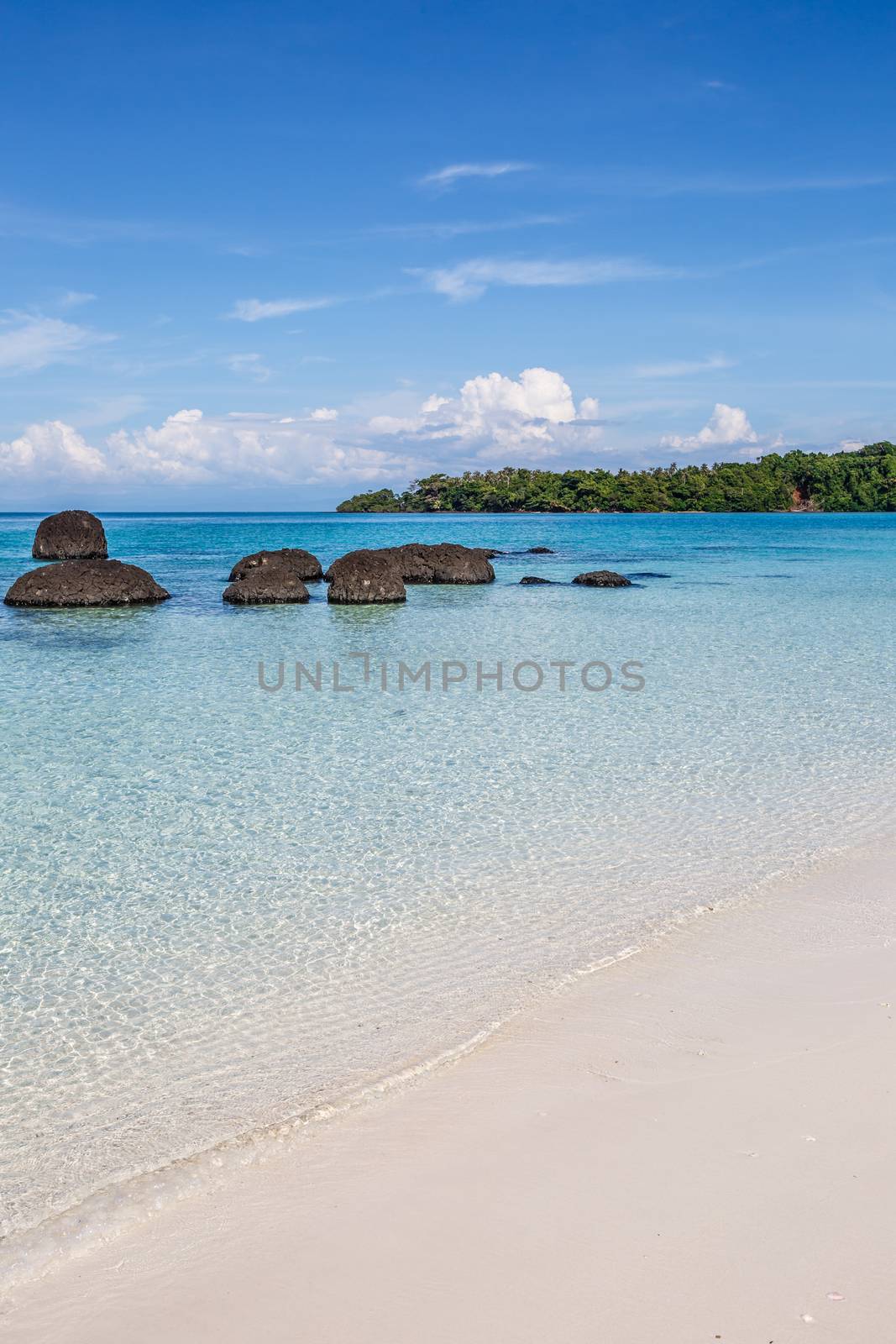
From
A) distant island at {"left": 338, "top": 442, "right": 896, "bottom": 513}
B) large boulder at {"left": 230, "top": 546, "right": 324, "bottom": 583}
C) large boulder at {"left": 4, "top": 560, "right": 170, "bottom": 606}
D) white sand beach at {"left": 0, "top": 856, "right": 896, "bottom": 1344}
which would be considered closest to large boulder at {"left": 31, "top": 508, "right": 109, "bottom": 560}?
large boulder at {"left": 230, "top": 546, "right": 324, "bottom": 583}

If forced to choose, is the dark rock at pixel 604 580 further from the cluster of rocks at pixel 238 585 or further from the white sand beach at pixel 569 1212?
the white sand beach at pixel 569 1212

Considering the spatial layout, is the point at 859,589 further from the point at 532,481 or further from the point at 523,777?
the point at 532,481

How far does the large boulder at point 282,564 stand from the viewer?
2470cm

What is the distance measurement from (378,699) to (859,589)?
18156 mm

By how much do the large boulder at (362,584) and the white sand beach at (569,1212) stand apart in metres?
17.2

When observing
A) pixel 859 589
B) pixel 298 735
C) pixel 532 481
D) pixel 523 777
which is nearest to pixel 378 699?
pixel 298 735

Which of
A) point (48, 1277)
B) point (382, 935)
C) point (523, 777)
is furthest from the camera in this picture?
point (523, 777)

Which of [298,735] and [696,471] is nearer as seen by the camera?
[298,735]

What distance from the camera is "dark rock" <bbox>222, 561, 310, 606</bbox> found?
21.2 meters

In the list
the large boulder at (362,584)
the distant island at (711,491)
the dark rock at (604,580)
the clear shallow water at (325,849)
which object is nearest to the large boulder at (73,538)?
the large boulder at (362,584)

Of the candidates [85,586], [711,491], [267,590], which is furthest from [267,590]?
[711,491]

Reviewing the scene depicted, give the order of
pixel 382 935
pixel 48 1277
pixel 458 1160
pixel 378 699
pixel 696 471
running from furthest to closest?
pixel 696 471 → pixel 378 699 → pixel 382 935 → pixel 458 1160 → pixel 48 1277

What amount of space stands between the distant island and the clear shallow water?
111m

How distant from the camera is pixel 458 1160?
296 centimetres
